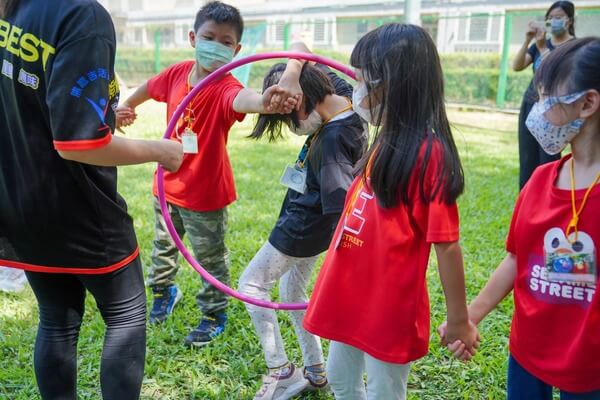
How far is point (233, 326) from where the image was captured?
354 centimetres

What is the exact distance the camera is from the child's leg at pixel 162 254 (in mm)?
3498

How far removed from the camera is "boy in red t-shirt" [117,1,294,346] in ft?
10.2

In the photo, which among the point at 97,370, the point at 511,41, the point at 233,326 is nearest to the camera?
the point at 97,370

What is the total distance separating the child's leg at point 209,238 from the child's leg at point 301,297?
58 cm

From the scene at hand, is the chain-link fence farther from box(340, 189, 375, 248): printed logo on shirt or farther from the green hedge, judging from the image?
box(340, 189, 375, 248): printed logo on shirt

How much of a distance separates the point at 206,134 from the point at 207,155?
0.37 feet

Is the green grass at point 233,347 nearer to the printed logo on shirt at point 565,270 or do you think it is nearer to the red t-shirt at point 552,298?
the red t-shirt at point 552,298

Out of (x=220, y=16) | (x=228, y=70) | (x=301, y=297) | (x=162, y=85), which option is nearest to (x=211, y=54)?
(x=220, y=16)

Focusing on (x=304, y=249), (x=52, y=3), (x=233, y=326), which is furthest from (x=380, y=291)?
(x=233, y=326)

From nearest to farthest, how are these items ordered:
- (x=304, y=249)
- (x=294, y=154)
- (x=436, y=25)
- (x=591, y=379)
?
(x=591, y=379), (x=304, y=249), (x=294, y=154), (x=436, y=25)

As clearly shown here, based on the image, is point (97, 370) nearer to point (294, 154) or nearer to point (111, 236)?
point (111, 236)

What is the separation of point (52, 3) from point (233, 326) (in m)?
2.27

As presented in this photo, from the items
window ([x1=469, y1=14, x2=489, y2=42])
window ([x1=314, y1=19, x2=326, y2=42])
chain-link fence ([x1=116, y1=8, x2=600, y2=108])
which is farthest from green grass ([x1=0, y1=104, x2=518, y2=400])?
window ([x1=314, y1=19, x2=326, y2=42])

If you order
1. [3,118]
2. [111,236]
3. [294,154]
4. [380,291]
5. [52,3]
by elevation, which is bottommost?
[294,154]
